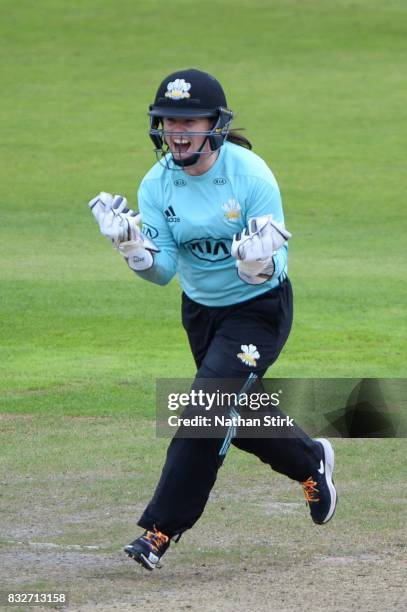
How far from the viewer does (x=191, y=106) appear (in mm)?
5656

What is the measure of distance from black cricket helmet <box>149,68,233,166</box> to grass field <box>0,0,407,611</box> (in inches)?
70.8

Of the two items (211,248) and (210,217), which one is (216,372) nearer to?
(211,248)

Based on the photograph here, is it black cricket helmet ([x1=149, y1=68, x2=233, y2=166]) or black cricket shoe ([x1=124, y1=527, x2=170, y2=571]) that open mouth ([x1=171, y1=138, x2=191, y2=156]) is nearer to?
black cricket helmet ([x1=149, y1=68, x2=233, y2=166])

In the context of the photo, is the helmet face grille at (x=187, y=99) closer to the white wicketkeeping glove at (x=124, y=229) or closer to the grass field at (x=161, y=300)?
the white wicketkeeping glove at (x=124, y=229)

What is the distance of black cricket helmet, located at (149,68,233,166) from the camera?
5656mm

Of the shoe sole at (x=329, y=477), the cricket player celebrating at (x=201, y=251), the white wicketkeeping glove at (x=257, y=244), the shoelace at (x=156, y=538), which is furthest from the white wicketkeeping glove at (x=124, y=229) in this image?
the shoe sole at (x=329, y=477)

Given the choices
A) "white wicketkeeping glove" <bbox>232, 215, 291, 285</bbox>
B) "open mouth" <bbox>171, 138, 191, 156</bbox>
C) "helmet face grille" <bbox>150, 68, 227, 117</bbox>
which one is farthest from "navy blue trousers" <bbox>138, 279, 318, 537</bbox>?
"helmet face grille" <bbox>150, 68, 227, 117</bbox>

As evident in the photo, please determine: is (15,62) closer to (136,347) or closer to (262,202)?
(136,347)

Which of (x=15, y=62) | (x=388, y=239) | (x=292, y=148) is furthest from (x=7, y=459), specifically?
(x=15, y=62)

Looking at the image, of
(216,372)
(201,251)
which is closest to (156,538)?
(216,372)

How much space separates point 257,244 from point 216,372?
2.07ft

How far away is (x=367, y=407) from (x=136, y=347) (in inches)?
124

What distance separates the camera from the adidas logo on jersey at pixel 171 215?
577 cm

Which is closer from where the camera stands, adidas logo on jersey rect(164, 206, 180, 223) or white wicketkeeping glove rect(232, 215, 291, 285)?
white wicketkeeping glove rect(232, 215, 291, 285)
